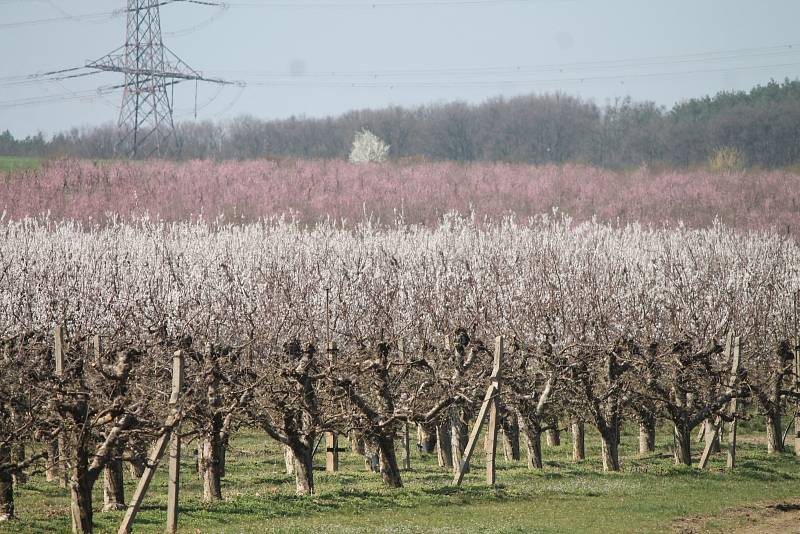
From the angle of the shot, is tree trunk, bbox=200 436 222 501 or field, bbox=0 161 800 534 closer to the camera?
field, bbox=0 161 800 534

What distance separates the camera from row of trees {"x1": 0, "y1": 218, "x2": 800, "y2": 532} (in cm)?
2544

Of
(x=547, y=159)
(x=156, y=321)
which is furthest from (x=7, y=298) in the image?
(x=547, y=159)

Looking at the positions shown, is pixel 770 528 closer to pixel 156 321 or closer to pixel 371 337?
pixel 371 337

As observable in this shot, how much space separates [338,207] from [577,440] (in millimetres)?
45992

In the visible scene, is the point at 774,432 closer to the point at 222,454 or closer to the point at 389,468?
the point at 389,468

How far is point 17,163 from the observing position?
298 feet

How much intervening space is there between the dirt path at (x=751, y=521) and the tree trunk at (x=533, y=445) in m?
7.39

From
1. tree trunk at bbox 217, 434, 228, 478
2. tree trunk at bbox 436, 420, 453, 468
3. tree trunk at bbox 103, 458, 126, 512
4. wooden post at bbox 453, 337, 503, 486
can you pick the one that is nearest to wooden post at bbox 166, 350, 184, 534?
tree trunk at bbox 103, 458, 126, 512

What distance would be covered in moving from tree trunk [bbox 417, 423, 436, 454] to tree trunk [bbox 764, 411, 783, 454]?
36.6 feet

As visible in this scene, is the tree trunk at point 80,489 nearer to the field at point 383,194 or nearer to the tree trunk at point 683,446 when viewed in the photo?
the tree trunk at point 683,446

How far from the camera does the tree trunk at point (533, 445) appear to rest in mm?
33344

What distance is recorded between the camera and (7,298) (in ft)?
122

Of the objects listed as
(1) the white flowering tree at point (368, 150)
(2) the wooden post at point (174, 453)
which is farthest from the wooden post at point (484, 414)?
(1) the white flowering tree at point (368, 150)

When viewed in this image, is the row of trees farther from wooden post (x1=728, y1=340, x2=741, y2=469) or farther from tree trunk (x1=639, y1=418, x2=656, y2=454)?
wooden post (x1=728, y1=340, x2=741, y2=469)
